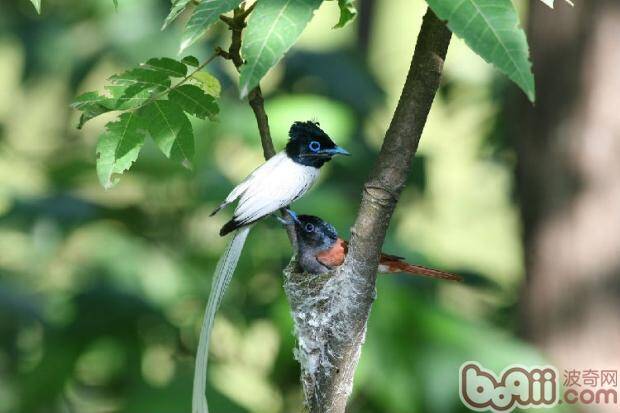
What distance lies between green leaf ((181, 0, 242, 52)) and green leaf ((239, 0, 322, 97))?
57 mm

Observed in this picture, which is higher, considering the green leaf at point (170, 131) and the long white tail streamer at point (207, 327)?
the green leaf at point (170, 131)

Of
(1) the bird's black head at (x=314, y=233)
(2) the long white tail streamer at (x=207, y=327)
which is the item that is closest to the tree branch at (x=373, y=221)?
(2) the long white tail streamer at (x=207, y=327)

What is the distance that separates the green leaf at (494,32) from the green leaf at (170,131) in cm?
71

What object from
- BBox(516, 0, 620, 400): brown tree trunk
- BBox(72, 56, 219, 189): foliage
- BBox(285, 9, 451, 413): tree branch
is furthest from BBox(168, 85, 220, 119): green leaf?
BBox(516, 0, 620, 400): brown tree trunk

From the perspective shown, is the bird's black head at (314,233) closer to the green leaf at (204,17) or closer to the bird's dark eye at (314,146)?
the bird's dark eye at (314,146)

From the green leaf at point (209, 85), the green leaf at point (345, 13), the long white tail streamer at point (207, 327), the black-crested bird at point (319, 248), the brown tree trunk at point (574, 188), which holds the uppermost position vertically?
the brown tree trunk at point (574, 188)

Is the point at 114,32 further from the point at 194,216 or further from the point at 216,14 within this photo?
the point at 216,14

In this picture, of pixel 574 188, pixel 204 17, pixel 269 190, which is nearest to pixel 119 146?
pixel 204 17

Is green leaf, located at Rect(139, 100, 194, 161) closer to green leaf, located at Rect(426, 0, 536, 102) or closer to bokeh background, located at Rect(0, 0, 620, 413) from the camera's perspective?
green leaf, located at Rect(426, 0, 536, 102)

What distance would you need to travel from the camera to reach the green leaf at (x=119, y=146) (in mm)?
2072

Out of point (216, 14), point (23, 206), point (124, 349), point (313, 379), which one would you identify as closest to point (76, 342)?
point (124, 349)

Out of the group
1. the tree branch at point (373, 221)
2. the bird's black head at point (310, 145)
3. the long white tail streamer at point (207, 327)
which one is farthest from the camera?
the bird's black head at point (310, 145)

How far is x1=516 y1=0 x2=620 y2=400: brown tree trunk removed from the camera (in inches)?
202

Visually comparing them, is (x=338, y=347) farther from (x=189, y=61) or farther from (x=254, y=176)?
(x=189, y=61)
